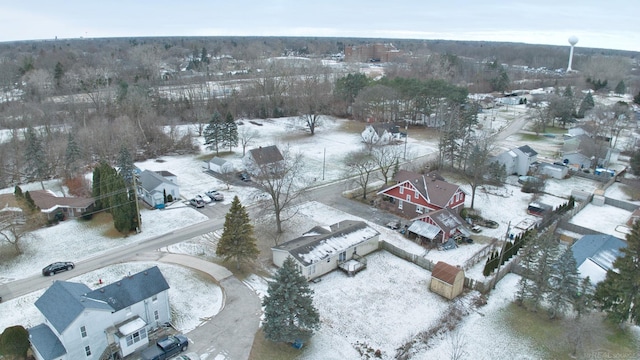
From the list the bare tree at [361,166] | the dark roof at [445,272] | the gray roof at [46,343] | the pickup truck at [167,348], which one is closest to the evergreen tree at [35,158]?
the gray roof at [46,343]

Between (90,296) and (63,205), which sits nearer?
(90,296)

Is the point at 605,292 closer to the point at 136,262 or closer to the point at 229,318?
the point at 229,318

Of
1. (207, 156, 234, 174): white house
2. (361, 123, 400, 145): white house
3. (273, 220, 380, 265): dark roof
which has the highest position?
(361, 123, 400, 145): white house

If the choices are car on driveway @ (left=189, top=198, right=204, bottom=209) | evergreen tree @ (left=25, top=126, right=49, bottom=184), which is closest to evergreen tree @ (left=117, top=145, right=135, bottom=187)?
car on driveway @ (left=189, top=198, right=204, bottom=209)

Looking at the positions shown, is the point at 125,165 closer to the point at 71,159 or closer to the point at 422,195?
the point at 71,159

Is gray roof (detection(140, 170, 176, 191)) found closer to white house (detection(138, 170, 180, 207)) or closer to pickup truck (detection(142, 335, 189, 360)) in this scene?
white house (detection(138, 170, 180, 207))

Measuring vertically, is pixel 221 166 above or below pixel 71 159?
below

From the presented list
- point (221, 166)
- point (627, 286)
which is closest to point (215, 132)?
point (221, 166)

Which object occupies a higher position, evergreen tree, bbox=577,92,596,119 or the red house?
evergreen tree, bbox=577,92,596,119
